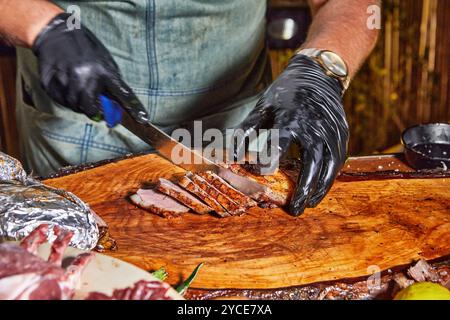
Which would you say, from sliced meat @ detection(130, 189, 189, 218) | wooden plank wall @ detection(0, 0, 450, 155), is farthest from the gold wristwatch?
wooden plank wall @ detection(0, 0, 450, 155)

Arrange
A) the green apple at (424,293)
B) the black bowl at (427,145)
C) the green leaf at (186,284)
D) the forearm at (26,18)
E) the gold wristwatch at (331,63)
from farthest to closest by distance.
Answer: the black bowl at (427,145), the gold wristwatch at (331,63), the forearm at (26,18), the green leaf at (186,284), the green apple at (424,293)

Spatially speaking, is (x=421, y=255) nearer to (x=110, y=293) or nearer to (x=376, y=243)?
(x=376, y=243)

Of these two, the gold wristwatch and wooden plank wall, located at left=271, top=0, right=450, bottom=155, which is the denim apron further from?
wooden plank wall, located at left=271, top=0, right=450, bottom=155

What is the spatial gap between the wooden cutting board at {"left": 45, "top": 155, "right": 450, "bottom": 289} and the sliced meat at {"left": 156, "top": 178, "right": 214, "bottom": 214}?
0.04 meters

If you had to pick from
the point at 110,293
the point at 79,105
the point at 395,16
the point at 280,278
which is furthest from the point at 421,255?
the point at 395,16

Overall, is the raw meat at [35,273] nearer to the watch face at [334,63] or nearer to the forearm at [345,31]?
the watch face at [334,63]

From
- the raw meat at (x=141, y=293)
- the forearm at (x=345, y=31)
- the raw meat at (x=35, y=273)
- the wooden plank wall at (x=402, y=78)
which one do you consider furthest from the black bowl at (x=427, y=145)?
the wooden plank wall at (x=402, y=78)

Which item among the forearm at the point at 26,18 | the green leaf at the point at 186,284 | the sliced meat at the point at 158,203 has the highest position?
the forearm at the point at 26,18

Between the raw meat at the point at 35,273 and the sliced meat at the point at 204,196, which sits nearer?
the raw meat at the point at 35,273

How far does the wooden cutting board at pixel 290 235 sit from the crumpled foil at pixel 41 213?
0.15 meters

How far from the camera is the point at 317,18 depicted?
3.23 m

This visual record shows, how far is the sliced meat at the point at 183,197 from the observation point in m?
2.40

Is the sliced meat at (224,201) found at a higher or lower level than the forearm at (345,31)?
lower

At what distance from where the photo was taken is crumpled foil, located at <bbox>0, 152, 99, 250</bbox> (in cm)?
199
